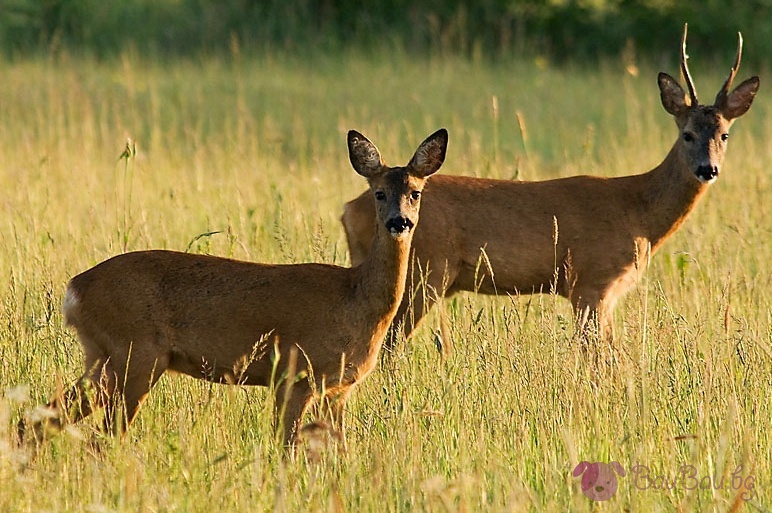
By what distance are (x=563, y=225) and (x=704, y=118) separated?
0.95 m

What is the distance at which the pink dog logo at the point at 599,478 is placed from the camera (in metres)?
4.28

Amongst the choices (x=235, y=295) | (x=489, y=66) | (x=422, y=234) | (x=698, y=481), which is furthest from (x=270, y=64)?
(x=698, y=481)

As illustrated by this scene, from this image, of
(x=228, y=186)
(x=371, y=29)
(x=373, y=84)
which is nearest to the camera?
(x=228, y=186)

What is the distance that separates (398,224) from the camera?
5207mm

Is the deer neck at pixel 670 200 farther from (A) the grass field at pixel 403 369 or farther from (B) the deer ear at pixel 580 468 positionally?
(B) the deer ear at pixel 580 468

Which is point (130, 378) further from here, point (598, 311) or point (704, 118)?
point (704, 118)

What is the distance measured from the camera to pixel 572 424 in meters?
4.91

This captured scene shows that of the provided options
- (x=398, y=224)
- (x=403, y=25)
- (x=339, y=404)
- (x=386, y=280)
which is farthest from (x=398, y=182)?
(x=403, y=25)

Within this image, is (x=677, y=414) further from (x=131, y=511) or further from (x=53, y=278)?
(x=53, y=278)

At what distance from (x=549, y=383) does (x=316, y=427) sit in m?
1.03

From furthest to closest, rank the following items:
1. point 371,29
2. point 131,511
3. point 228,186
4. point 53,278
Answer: point 371,29 < point 228,186 < point 53,278 < point 131,511

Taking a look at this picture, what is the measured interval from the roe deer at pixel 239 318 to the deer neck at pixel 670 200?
7.14ft

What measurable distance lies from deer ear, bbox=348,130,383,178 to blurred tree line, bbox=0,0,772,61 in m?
13.0

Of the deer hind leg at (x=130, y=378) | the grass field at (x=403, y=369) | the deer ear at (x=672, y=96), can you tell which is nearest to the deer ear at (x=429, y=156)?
the grass field at (x=403, y=369)
